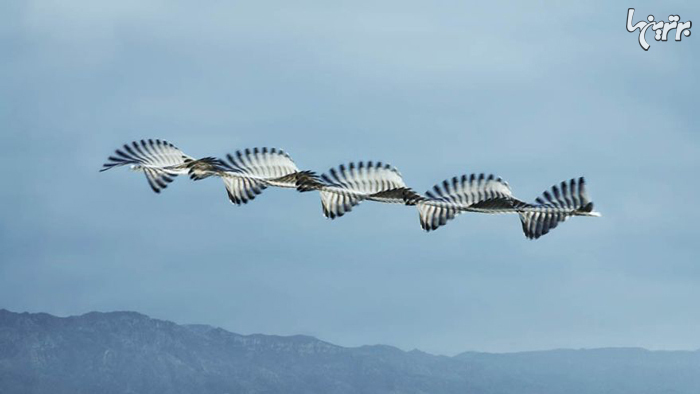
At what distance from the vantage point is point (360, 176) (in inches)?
910

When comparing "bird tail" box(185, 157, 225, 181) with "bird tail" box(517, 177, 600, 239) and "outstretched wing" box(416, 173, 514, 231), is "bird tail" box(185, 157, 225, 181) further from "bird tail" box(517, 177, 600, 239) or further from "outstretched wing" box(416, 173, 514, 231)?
"bird tail" box(517, 177, 600, 239)

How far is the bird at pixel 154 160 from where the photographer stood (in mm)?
24922

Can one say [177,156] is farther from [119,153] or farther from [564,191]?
[564,191]

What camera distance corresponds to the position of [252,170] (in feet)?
76.7

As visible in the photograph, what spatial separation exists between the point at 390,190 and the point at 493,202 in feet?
6.35

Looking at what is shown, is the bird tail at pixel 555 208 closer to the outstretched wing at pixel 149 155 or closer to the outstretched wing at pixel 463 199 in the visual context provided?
the outstretched wing at pixel 463 199

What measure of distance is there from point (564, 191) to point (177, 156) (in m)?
7.81

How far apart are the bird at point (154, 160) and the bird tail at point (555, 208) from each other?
7007 millimetres

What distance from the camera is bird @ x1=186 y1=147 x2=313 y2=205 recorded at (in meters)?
23.2

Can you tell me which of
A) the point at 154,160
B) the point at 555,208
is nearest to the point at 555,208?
the point at 555,208

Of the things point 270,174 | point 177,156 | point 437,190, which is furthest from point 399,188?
point 177,156

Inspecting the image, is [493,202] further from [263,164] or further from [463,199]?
[263,164]

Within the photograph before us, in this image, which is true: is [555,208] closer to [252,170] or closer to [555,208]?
[555,208]

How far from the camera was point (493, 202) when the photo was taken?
22891mm
